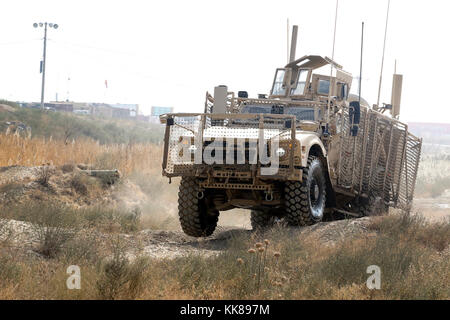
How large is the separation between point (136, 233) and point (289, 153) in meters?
→ 3.06

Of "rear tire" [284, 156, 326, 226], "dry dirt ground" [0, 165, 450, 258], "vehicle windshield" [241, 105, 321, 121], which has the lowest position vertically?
"dry dirt ground" [0, 165, 450, 258]

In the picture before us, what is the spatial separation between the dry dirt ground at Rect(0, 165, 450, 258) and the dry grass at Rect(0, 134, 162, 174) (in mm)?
1598

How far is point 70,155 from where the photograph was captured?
68.3 feet

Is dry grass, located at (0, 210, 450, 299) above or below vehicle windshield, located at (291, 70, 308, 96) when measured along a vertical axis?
below

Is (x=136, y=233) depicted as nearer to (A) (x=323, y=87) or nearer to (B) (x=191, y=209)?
(B) (x=191, y=209)

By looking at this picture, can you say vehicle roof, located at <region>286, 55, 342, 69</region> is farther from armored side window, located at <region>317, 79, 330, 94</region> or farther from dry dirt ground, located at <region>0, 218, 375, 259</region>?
dry dirt ground, located at <region>0, 218, 375, 259</region>

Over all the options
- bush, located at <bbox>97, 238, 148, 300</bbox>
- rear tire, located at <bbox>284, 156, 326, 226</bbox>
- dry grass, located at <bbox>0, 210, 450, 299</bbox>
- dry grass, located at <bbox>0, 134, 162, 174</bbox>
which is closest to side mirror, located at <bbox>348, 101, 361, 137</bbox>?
rear tire, located at <bbox>284, 156, 326, 226</bbox>

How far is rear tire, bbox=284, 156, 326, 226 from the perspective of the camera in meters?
11.4

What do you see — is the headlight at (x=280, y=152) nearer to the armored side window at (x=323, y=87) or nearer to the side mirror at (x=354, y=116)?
the side mirror at (x=354, y=116)

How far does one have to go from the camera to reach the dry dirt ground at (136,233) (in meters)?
10.3

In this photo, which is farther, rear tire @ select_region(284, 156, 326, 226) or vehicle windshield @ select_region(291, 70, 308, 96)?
vehicle windshield @ select_region(291, 70, 308, 96)

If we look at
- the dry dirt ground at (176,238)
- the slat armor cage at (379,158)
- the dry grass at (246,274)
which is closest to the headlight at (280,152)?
the dry dirt ground at (176,238)

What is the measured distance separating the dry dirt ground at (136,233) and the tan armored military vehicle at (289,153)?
0.45 meters

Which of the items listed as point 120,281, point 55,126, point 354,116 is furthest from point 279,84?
point 55,126
